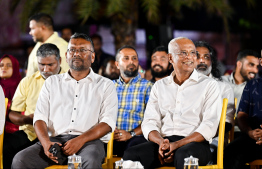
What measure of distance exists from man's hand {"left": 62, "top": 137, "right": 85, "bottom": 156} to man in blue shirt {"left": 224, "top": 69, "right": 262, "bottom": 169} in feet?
4.54

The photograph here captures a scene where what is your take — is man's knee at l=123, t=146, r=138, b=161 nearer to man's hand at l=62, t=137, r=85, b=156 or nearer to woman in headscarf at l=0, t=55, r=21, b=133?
man's hand at l=62, t=137, r=85, b=156

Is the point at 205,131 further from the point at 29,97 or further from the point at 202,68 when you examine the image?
the point at 29,97

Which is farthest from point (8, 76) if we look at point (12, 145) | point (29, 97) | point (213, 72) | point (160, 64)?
point (213, 72)

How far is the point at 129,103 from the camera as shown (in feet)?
14.8

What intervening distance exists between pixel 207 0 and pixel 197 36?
395 cm

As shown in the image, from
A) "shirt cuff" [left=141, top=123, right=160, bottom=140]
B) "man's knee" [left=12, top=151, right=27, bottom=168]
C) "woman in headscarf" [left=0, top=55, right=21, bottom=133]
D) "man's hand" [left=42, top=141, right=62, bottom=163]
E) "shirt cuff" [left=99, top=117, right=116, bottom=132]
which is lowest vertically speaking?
"man's knee" [left=12, top=151, right=27, bottom=168]

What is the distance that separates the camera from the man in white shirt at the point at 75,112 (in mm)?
3541

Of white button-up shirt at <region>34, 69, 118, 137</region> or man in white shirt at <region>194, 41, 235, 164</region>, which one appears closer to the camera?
white button-up shirt at <region>34, 69, 118, 137</region>

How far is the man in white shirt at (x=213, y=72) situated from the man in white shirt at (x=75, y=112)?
3.78 ft

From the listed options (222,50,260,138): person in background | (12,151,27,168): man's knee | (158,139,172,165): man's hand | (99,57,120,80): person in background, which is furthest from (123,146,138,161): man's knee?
(99,57,120,80): person in background

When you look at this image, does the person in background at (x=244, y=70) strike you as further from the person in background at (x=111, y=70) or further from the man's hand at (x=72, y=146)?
the man's hand at (x=72, y=146)

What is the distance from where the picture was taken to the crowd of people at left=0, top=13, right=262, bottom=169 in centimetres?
354

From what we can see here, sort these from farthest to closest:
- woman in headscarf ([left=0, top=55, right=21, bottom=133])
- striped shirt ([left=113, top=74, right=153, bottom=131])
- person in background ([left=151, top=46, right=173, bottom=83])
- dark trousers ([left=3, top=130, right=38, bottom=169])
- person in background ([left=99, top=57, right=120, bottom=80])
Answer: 1. person in background ([left=99, top=57, right=120, bottom=80])
2. person in background ([left=151, top=46, right=173, bottom=83])
3. woman in headscarf ([left=0, top=55, right=21, bottom=133])
4. striped shirt ([left=113, top=74, right=153, bottom=131])
5. dark trousers ([left=3, top=130, right=38, bottom=169])

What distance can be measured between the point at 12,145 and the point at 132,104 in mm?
1285
